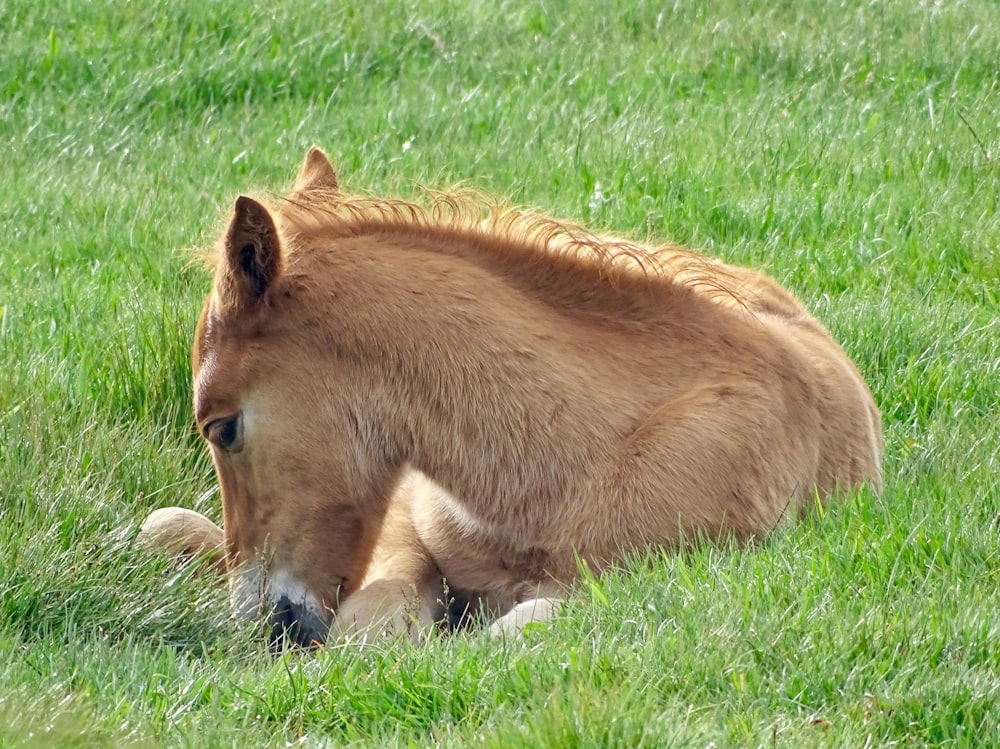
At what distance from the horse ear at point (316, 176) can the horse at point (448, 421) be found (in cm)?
23

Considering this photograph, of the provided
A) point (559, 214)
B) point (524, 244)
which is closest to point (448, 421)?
point (524, 244)

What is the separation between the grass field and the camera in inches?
135

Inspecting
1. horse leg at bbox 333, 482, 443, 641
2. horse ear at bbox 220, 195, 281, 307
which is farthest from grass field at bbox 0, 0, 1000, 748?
horse ear at bbox 220, 195, 281, 307

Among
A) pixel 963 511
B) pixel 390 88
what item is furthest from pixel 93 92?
pixel 963 511

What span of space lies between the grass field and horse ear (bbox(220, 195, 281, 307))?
96cm

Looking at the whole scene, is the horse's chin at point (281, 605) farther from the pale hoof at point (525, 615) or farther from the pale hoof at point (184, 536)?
the pale hoof at point (525, 615)

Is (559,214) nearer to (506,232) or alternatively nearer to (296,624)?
(506,232)

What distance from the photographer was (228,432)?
Answer: 14.9 feet

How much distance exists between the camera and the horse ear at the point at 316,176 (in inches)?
200

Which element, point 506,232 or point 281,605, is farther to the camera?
point 506,232

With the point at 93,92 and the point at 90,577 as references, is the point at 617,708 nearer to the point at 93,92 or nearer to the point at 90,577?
the point at 90,577

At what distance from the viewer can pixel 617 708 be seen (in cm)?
314

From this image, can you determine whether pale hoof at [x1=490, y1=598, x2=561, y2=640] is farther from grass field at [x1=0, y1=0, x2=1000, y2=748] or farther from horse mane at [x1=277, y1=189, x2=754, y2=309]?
horse mane at [x1=277, y1=189, x2=754, y2=309]

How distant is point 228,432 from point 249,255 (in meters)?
0.58
